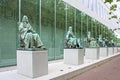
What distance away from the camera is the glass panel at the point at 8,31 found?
625 cm

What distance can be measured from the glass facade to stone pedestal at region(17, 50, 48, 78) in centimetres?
152

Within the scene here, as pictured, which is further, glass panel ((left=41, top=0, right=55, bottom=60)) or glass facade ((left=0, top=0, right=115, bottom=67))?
glass panel ((left=41, top=0, right=55, bottom=60))

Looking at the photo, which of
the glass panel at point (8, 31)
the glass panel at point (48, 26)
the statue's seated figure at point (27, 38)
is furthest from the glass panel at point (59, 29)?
the statue's seated figure at point (27, 38)

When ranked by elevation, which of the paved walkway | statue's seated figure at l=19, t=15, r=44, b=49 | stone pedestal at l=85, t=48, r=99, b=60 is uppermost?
statue's seated figure at l=19, t=15, r=44, b=49

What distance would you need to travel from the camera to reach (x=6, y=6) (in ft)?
21.1

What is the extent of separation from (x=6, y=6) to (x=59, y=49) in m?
4.76

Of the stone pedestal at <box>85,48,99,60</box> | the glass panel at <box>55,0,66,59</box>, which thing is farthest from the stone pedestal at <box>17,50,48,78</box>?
the stone pedestal at <box>85,48,99,60</box>

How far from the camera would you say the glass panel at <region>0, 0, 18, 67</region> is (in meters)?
6.25

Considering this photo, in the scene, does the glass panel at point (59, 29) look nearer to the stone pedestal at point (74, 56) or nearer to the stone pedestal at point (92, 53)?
the stone pedestal at point (92, 53)

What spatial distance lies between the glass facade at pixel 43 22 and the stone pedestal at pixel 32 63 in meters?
1.52

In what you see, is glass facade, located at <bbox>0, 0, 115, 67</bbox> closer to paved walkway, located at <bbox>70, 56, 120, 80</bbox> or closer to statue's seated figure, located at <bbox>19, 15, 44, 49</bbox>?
statue's seated figure, located at <bbox>19, 15, 44, 49</bbox>

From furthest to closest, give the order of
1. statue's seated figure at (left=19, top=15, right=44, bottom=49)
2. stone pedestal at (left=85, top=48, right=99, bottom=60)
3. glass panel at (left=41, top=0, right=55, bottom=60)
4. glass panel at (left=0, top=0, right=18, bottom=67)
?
stone pedestal at (left=85, top=48, right=99, bottom=60), glass panel at (left=41, top=0, right=55, bottom=60), glass panel at (left=0, top=0, right=18, bottom=67), statue's seated figure at (left=19, top=15, right=44, bottom=49)

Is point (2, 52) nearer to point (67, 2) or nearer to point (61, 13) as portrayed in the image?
point (61, 13)

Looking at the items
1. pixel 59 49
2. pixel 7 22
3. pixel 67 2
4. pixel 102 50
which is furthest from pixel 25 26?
pixel 102 50
